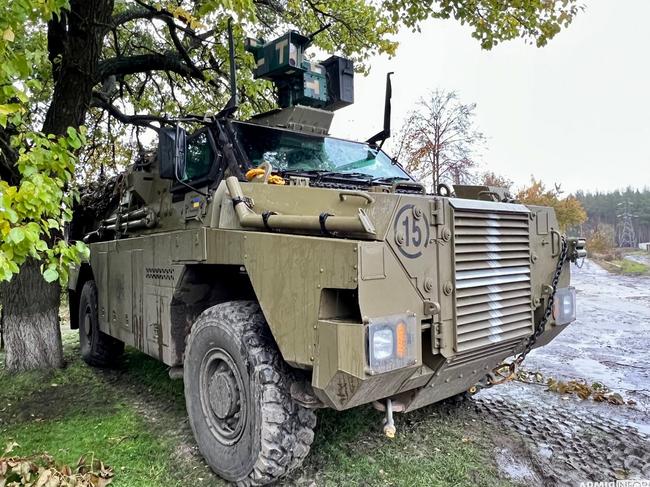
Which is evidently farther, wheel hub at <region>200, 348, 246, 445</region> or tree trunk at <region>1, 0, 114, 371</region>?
tree trunk at <region>1, 0, 114, 371</region>

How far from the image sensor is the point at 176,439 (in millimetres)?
3598

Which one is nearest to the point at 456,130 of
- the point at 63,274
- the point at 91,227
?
the point at 91,227

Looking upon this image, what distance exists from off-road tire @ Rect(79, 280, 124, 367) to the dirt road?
13.1ft

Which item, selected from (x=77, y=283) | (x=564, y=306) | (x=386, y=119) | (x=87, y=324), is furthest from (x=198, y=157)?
(x=77, y=283)

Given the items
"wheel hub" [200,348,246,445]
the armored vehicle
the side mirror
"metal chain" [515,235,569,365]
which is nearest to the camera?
the armored vehicle

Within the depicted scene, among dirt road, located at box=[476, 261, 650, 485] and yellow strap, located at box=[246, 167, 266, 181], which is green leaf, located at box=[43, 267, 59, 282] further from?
dirt road, located at box=[476, 261, 650, 485]

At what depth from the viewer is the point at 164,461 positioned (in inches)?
129

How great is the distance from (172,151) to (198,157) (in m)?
0.44

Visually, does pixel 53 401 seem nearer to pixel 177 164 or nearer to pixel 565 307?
pixel 177 164

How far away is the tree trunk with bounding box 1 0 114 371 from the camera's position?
5.20 meters

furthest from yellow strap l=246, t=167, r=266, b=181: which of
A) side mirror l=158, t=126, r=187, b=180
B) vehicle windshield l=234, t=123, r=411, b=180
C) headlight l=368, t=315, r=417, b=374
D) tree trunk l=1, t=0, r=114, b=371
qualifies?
tree trunk l=1, t=0, r=114, b=371

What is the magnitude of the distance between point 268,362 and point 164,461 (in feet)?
3.96

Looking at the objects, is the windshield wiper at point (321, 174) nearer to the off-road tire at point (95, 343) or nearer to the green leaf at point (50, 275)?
the green leaf at point (50, 275)

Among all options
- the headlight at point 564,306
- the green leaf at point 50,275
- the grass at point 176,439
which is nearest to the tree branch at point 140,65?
the grass at point 176,439
